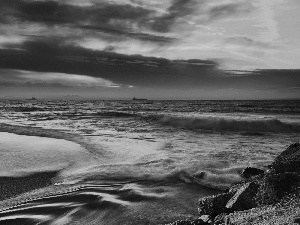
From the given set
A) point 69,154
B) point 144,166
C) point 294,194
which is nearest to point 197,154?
point 144,166

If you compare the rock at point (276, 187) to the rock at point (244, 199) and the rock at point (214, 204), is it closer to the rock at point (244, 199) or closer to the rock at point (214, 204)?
the rock at point (244, 199)

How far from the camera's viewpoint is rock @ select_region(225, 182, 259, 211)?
2.61 metres

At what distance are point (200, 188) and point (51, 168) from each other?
3.19 metres

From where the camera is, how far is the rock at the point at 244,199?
2613 millimetres

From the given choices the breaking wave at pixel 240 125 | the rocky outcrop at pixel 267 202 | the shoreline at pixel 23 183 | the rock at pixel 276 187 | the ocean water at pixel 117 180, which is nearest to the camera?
the rocky outcrop at pixel 267 202

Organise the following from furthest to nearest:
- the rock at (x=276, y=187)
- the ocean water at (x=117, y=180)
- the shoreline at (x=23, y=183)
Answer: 1. the shoreline at (x=23, y=183)
2. the ocean water at (x=117, y=180)
3. the rock at (x=276, y=187)

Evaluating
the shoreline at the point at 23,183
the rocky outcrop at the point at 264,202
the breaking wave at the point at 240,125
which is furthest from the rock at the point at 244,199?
the breaking wave at the point at 240,125

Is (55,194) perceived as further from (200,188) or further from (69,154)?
(69,154)

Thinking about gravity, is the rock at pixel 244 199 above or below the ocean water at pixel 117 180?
above

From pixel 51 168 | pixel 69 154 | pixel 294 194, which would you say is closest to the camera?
pixel 294 194

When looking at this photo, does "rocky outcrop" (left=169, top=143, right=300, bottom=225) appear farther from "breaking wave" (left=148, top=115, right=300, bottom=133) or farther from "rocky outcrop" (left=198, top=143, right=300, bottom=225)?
Result: "breaking wave" (left=148, top=115, right=300, bottom=133)

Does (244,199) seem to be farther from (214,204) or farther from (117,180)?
(117,180)

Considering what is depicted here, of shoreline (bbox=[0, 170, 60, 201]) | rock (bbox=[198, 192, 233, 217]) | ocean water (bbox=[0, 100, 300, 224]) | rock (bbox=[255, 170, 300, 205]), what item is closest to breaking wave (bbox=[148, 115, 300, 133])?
ocean water (bbox=[0, 100, 300, 224])

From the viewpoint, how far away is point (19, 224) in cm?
313
